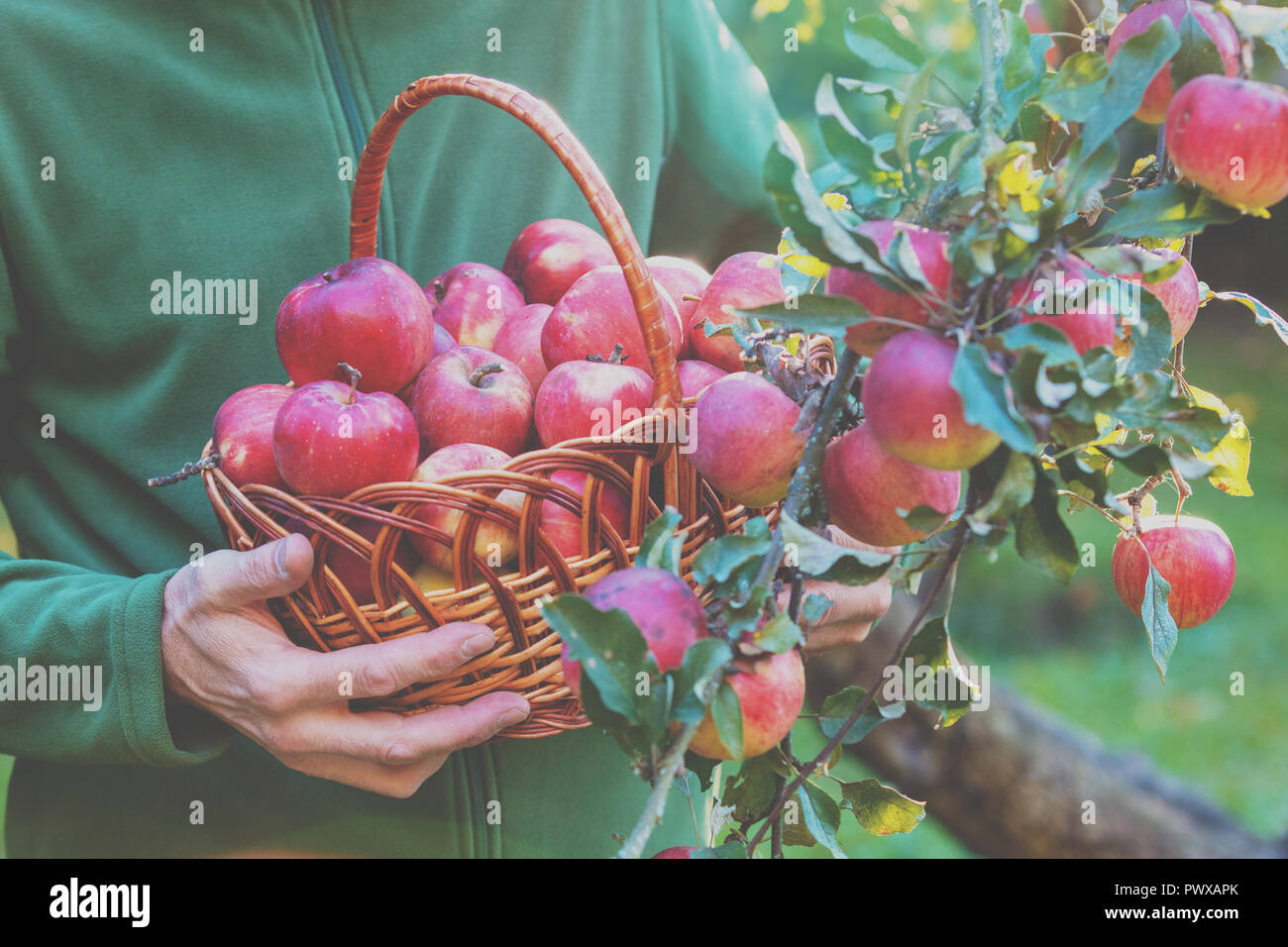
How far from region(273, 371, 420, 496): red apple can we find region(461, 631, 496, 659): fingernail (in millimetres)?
161

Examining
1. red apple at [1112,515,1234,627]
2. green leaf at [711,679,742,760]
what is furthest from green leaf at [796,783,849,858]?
red apple at [1112,515,1234,627]

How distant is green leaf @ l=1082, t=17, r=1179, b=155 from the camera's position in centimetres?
48

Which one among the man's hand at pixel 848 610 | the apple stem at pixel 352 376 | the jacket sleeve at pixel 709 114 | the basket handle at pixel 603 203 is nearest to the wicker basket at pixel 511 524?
the basket handle at pixel 603 203

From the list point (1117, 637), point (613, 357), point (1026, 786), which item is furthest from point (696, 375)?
point (1117, 637)

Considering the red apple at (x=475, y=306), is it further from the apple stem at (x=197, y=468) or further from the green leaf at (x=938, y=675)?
the green leaf at (x=938, y=675)

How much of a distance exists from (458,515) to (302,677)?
174 millimetres

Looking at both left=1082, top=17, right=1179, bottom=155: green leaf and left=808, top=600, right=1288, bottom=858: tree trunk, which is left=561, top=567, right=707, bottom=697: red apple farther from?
left=808, top=600, right=1288, bottom=858: tree trunk

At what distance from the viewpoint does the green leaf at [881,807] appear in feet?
2.06

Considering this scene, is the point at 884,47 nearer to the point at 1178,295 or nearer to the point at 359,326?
the point at 1178,295

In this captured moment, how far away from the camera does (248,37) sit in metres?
1.06

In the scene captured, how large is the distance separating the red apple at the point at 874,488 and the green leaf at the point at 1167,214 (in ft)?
0.53

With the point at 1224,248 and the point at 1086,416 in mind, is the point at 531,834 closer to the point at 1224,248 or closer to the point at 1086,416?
the point at 1086,416

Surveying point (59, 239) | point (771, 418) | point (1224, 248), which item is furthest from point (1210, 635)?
point (59, 239)
